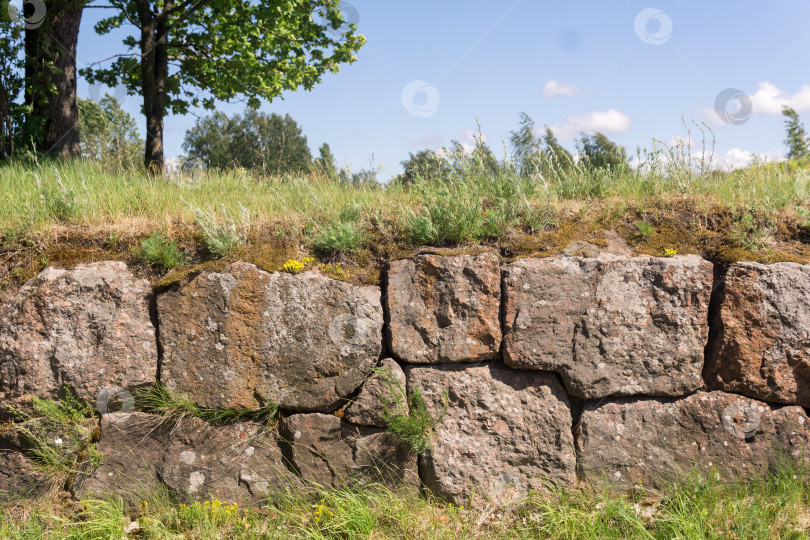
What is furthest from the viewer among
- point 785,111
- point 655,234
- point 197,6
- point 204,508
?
point 785,111

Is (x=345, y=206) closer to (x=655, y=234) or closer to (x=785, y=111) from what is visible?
(x=655, y=234)

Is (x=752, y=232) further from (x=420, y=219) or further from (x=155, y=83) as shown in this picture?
(x=155, y=83)

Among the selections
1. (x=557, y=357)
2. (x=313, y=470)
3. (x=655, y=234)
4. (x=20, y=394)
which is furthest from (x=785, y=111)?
(x=20, y=394)

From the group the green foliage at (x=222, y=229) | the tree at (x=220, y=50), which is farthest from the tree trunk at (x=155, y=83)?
the green foliage at (x=222, y=229)

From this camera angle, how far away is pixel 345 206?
4.50 m

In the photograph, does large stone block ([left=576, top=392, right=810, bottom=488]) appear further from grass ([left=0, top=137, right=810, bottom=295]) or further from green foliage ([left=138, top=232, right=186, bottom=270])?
green foliage ([left=138, top=232, right=186, bottom=270])

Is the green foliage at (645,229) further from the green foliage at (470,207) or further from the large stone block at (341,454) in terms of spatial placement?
the large stone block at (341,454)

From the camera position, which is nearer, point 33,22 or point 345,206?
point 345,206

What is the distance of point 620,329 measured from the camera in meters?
3.60

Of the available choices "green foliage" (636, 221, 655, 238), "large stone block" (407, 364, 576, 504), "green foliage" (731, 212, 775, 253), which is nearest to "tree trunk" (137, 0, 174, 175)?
"large stone block" (407, 364, 576, 504)

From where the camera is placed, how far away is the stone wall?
3.58m

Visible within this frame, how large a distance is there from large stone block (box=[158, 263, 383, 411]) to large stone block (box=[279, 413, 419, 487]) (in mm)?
135

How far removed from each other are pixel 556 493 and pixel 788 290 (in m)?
1.98

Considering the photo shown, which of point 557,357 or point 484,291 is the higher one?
point 484,291
